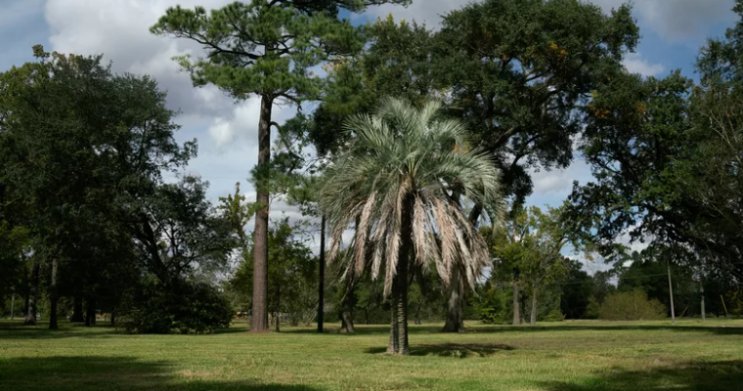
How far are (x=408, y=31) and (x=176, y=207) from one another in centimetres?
1479

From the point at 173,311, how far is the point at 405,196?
2148 cm

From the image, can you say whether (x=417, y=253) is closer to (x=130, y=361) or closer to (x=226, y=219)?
(x=130, y=361)

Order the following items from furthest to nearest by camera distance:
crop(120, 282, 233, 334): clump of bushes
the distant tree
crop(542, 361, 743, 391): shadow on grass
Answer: the distant tree, crop(120, 282, 233, 334): clump of bushes, crop(542, 361, 743, 391): shadow on grass

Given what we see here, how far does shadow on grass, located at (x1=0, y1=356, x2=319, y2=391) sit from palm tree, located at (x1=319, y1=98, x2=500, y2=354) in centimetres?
522

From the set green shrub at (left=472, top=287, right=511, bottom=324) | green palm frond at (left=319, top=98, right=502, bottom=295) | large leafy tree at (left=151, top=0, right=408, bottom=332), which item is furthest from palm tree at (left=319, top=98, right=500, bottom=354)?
green shrub at (left=472, top=287, right=511, bottom=324)

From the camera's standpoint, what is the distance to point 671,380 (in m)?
11.5

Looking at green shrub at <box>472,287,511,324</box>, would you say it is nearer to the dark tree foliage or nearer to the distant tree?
the dark tree foliage

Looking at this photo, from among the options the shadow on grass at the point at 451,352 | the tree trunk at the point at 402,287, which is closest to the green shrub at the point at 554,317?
the shadow on grass at the point at 451,352

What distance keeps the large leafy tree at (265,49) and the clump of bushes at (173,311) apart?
14.0 feet

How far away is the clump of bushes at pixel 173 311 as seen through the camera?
110ft

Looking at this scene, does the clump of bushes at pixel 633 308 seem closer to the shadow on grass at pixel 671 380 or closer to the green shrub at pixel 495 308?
the green shrub at pixel 495 308

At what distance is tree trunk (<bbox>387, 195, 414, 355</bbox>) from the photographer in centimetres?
1656

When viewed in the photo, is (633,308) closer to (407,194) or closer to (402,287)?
(402,287)

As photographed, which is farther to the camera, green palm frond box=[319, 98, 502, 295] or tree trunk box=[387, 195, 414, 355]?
tree trunk box=[387, 195, 414, 355]
